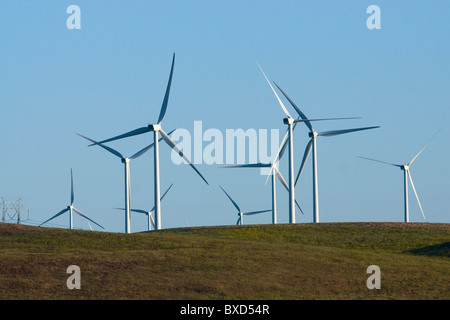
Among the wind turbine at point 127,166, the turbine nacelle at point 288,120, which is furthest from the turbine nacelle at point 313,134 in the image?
the wind turbine at point 127,166

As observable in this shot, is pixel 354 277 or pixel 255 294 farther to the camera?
pixel 354 277

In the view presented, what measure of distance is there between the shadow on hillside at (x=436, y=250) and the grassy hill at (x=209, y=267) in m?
0.14

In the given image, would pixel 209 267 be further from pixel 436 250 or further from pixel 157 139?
pixel 157 139

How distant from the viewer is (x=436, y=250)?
76500 millimetres

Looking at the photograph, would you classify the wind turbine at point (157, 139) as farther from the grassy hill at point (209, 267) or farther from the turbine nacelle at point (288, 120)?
the turbine nacelle at point (288, 120)

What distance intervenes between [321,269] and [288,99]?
4726 centimetres

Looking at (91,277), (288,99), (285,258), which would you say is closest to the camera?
(91,277)

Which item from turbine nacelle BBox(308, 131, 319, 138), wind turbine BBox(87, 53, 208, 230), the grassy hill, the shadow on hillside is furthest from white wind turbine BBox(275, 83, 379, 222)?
the shadow on hillside

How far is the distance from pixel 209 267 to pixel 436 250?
2837 cm

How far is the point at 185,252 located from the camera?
65.8 meters
